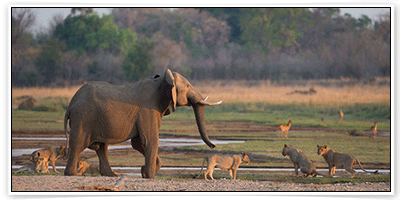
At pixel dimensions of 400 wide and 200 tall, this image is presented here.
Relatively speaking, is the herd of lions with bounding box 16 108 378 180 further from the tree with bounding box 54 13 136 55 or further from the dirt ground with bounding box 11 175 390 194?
the tree with bounding box 54 13 136 55

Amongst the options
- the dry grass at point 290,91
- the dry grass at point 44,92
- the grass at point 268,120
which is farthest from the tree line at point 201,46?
the grass at point 268,120

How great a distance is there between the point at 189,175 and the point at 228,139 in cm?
839

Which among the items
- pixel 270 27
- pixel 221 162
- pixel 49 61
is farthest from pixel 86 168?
pixel 270 27

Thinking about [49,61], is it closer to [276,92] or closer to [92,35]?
[92,35]

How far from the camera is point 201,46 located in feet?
184

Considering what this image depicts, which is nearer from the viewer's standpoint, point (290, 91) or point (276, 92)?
point (276, 92)

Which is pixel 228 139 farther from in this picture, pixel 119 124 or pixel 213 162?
pixel 119 124

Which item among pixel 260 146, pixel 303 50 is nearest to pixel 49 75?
pixel 303 50

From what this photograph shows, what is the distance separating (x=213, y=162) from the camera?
558 inches

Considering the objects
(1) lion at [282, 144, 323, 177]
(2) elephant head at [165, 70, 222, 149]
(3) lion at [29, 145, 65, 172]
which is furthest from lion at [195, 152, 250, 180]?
(3) lion at [29, 145, 65, 172]

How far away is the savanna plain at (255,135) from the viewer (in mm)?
11508

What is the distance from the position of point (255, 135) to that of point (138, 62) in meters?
20.9

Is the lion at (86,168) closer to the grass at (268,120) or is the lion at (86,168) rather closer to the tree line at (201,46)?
the grass at (268,120)

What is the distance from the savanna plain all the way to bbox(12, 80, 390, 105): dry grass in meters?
0.06
